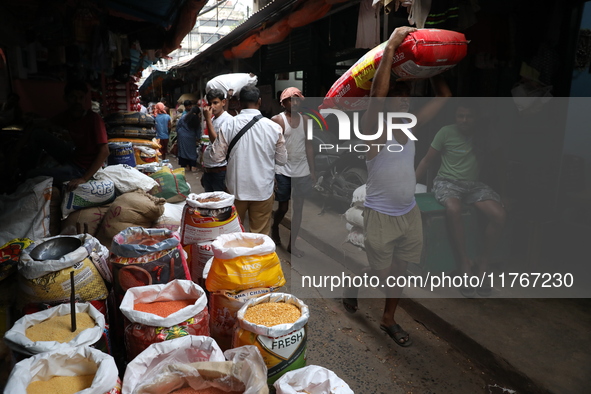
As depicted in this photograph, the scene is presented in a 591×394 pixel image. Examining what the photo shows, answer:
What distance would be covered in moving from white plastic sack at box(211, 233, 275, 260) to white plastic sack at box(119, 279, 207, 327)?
21 centimetres

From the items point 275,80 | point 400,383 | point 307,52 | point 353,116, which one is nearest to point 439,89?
point 353,116

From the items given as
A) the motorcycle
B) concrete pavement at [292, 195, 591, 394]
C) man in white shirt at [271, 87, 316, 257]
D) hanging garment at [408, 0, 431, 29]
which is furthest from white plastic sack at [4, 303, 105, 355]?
the motorcycle

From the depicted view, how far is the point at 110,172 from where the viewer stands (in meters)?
3.90

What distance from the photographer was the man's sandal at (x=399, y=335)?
3.43 m

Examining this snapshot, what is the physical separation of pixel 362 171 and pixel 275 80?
17.4ft

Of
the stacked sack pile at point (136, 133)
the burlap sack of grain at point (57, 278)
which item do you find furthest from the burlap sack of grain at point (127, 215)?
the stacked sack pile at point (136, 133)

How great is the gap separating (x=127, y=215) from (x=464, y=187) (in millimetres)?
3398

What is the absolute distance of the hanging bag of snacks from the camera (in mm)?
1601

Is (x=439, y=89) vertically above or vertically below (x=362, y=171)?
above

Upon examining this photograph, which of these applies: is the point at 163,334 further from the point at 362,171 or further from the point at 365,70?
the point at 362,171

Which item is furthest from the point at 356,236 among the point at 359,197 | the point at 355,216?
the point at 359,197

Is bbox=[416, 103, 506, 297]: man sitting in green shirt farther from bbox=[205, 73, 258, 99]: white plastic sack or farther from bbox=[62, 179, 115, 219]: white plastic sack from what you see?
bbox=[205, 73, 258, 99]: white plastic sack

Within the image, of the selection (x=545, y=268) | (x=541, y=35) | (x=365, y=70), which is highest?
(x=541, y=35)

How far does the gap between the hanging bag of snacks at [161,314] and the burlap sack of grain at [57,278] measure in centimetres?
24
